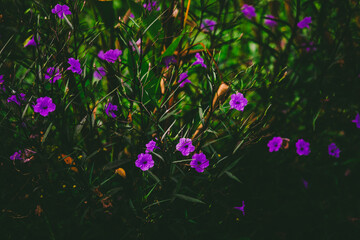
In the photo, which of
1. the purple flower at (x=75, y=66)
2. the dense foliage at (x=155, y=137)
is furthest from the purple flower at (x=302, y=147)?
the purple flower at (x=75, y=66)

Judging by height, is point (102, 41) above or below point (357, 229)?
above

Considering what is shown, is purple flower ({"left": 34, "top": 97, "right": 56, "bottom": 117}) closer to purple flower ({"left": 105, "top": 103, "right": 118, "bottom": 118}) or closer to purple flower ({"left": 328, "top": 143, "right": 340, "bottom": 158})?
purple flower ({"left": 105, "top": 103, "right": 118, "bottom": 118})

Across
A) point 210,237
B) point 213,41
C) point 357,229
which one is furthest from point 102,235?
point 357,229

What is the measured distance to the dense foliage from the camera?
85 cm

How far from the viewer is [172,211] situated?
3.10ft

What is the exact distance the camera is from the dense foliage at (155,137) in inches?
33.3

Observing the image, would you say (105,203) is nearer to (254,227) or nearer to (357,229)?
(254,227)

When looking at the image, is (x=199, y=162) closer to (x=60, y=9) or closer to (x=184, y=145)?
(x=184, y=145)

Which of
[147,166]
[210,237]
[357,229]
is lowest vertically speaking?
[357,229]

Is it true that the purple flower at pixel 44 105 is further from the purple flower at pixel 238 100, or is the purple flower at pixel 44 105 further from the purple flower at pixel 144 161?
the purple flower at pixel 238 100

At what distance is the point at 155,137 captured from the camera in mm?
1023

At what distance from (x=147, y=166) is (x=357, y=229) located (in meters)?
1.01

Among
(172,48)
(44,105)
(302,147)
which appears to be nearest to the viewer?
(44,105)

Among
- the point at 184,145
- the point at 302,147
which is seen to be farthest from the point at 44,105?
the point at 302,147
